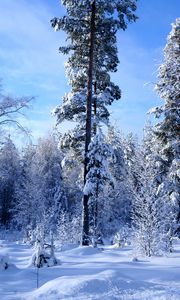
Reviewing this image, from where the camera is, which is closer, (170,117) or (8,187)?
(170,117)

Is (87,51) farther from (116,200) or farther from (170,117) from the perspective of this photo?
(116,200)

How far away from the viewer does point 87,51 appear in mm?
17469

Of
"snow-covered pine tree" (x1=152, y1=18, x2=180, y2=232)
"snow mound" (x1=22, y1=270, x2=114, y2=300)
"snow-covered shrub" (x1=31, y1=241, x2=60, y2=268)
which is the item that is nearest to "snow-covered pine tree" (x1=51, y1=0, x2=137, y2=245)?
"snow-covered pine tree" (x1=152, y1=18, x2=180, y2=232)

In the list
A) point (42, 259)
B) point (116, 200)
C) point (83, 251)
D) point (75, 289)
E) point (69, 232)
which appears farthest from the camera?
point (116, 200)

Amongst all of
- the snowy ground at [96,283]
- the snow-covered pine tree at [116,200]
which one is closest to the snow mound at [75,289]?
the snowy ground at [96,283]

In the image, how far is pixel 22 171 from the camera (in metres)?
50.3

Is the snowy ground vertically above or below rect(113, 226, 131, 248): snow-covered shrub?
below

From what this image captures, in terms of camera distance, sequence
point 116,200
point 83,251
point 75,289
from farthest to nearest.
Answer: point 116,200
point 83,251
point 75,289

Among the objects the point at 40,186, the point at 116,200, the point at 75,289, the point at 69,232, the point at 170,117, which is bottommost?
the point at 75,289

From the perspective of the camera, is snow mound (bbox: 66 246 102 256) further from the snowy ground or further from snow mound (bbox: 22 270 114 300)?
snow mound (bbox: 22 270 114 300)

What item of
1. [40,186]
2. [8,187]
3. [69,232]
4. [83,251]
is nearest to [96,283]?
[83,251]

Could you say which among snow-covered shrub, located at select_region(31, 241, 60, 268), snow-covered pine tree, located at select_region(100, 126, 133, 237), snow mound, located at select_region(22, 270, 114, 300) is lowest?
snow mound, located at select_region(22, 270, 114, 300)

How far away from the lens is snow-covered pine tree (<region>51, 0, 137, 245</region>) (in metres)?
16.8

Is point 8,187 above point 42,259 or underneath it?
above
